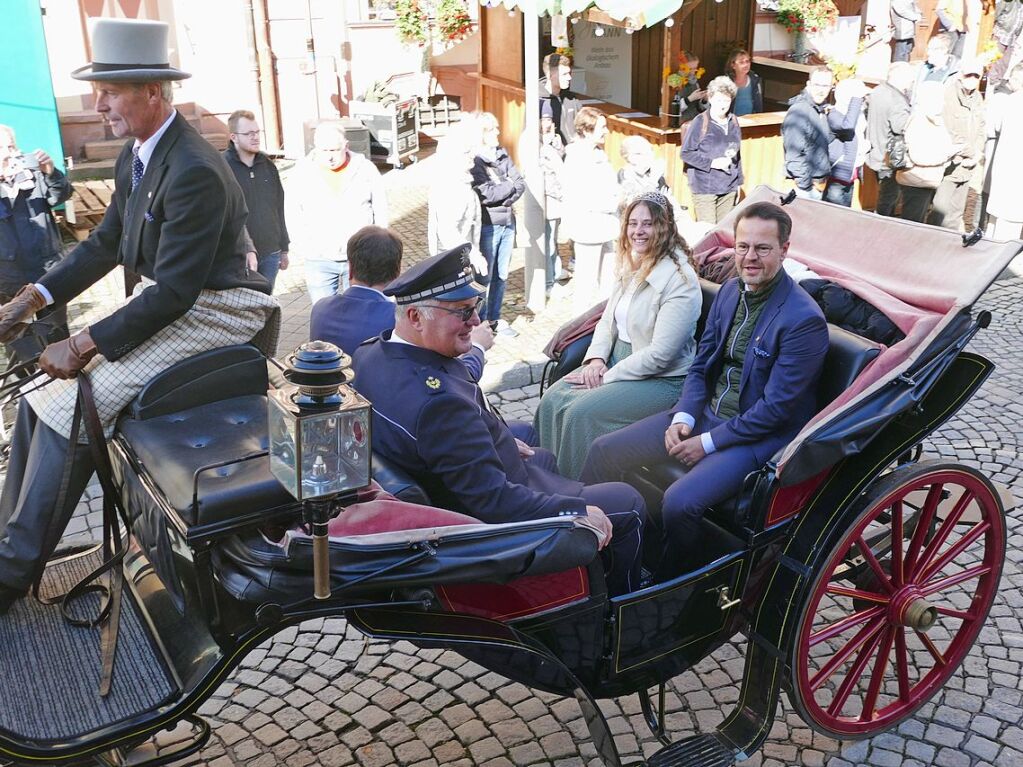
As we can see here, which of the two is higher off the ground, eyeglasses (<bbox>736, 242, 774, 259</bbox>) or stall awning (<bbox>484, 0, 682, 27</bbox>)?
stall awning (<bbox>484, 0, 682, 27</bbox>)

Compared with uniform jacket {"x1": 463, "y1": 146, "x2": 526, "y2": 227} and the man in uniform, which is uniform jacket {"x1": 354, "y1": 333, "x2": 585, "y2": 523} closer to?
the man in uniform

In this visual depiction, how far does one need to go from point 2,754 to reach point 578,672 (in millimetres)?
1540

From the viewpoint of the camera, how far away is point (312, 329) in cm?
454

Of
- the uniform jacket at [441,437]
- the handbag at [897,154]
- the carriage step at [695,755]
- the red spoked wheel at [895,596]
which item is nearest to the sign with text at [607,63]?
the handbag at [897,154]

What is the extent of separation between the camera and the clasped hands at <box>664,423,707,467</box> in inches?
149

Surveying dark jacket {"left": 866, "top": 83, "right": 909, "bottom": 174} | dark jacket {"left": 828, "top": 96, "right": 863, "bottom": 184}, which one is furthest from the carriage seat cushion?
dark jacket {"left": 866, "top": 83, "right": 909, "bottom": 174}

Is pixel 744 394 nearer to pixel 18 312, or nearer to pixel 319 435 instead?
pixel 319 435

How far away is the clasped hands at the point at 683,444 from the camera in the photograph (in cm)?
378

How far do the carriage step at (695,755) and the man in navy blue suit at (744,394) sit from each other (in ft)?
1.86

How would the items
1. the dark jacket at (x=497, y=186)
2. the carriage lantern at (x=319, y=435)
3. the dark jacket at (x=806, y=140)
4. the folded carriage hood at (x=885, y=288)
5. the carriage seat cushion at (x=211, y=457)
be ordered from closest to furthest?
1. the carriage lantern at (x=319, y=435)
2. the carriage seat cushion at (x=211, y=457)
3. the folded carriage hood at (x=885, y=288)
4. the dark jacket at (x=497, y=186)
5. the dark jacket at (x=806, y=140)

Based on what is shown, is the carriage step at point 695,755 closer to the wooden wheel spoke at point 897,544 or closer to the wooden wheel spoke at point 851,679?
the wooden wheel spoke at point 851,679

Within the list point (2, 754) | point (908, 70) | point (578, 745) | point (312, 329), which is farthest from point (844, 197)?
point (2, 754)

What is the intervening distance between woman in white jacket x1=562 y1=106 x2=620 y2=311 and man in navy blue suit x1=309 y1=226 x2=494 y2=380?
2.88m

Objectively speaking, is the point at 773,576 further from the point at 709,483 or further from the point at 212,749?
the point at 212,749
